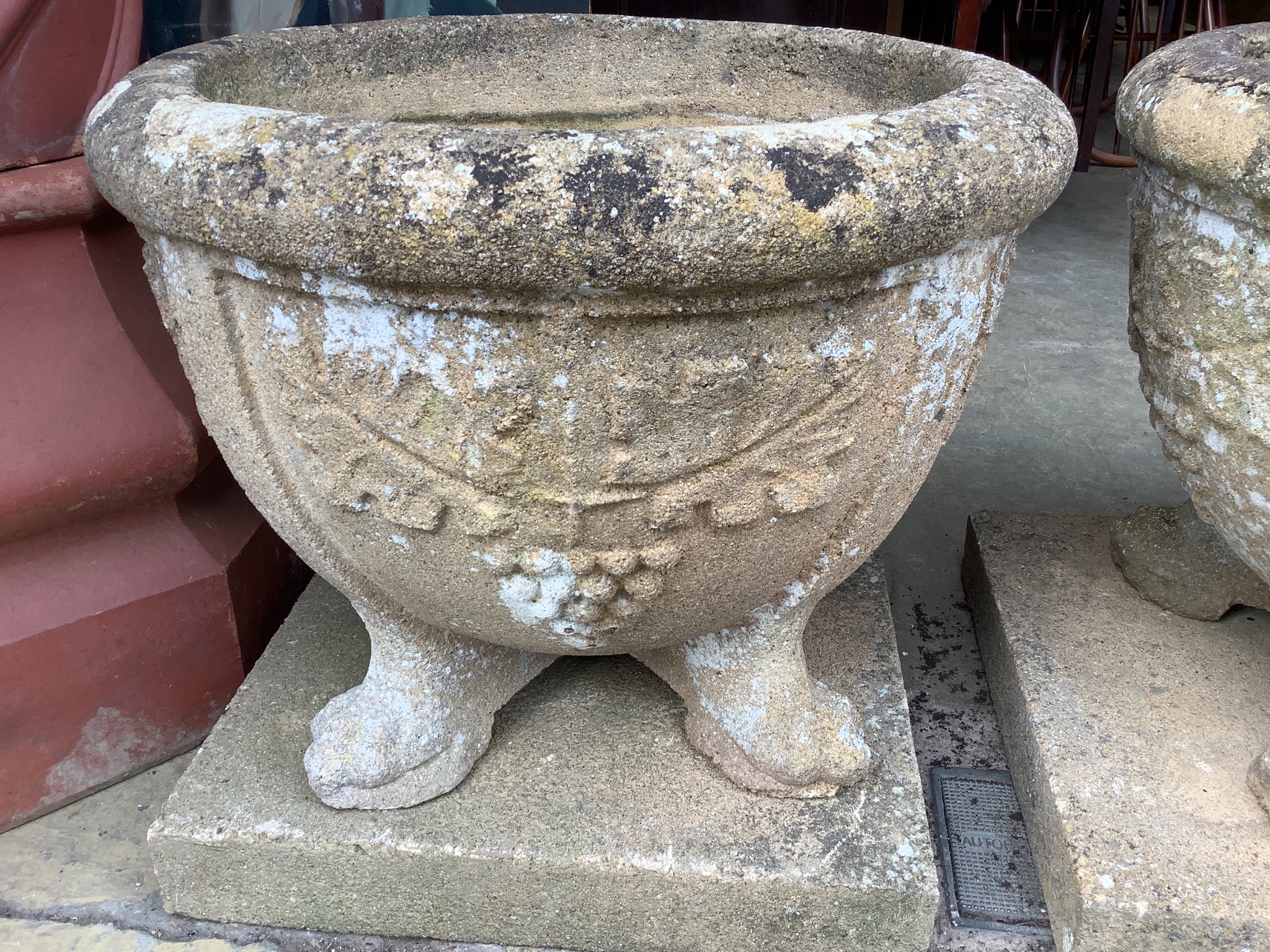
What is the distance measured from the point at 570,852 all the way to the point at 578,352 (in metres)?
0.62

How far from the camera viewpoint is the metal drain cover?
4.15 ft

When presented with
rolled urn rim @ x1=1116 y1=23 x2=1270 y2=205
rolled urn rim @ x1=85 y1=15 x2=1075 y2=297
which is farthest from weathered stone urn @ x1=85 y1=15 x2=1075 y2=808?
rolled urn rim @ x1=1116 y1=23 x2=1270 y2=205

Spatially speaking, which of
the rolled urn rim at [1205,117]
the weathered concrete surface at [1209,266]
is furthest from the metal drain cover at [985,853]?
the rolled urn rim at [1205,117]

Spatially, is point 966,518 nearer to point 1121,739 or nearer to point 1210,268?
point 1121,739

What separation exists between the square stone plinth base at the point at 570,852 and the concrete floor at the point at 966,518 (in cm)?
8

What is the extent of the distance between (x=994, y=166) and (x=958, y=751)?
0.96m

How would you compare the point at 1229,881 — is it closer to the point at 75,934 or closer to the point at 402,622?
the point at 402,622

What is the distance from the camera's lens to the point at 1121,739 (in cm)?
132

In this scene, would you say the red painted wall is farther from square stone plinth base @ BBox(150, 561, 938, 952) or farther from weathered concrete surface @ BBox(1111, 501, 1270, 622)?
weathered concrete surface @ BBox(1111, 501, 1270, 622)

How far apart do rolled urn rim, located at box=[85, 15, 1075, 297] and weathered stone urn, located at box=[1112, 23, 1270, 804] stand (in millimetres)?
281

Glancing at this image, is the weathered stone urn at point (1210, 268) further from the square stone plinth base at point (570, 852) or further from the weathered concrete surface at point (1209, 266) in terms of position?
the square stone plinth base at point (570, 852)

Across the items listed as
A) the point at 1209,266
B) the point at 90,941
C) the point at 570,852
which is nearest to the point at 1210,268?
the point at 1209,266

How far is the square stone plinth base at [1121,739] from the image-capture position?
3.66 feet

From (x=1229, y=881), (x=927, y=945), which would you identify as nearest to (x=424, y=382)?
(x=927, y=945)
